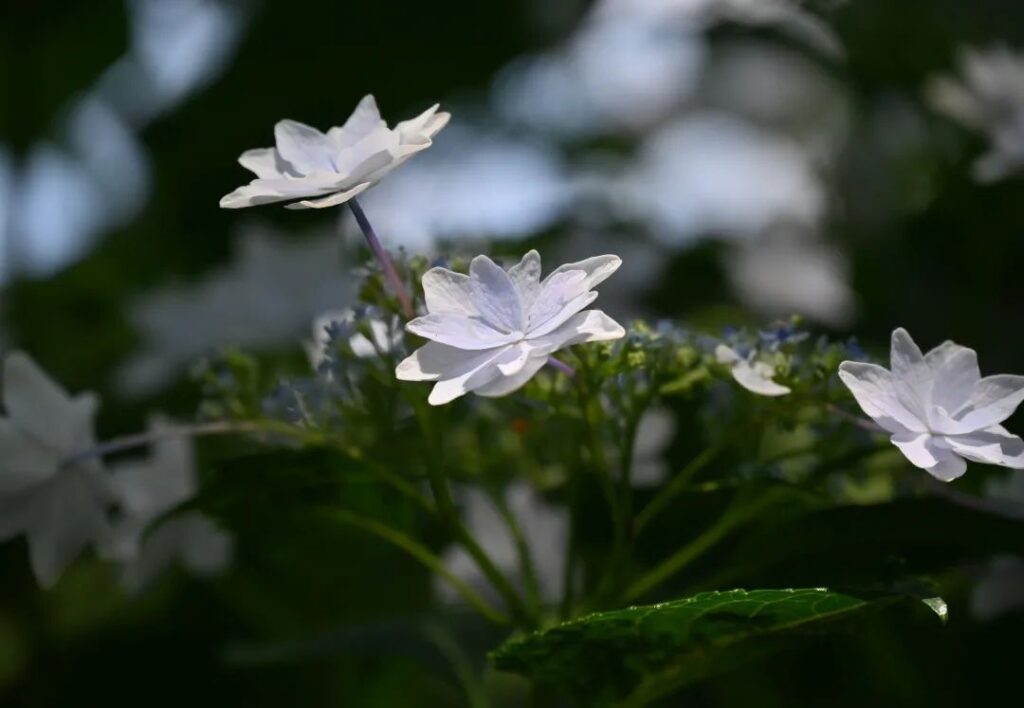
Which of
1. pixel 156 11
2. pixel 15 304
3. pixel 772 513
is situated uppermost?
pixel 156 11

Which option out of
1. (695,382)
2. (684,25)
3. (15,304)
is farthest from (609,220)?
(695,382)

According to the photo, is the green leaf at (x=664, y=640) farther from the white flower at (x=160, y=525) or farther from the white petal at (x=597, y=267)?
the white flower at (x=160, y=525)

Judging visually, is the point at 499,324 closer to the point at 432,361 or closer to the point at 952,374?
the point at 432,361

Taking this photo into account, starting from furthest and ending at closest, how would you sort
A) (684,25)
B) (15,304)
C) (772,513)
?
(684,25) → (15,304) → (772,513)

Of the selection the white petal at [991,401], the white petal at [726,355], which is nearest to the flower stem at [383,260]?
the white petal at [726,355]

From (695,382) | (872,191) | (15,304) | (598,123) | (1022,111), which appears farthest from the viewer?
(598,123)

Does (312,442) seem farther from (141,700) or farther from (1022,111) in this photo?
(1022,111)

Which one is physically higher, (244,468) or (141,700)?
(244,468)
